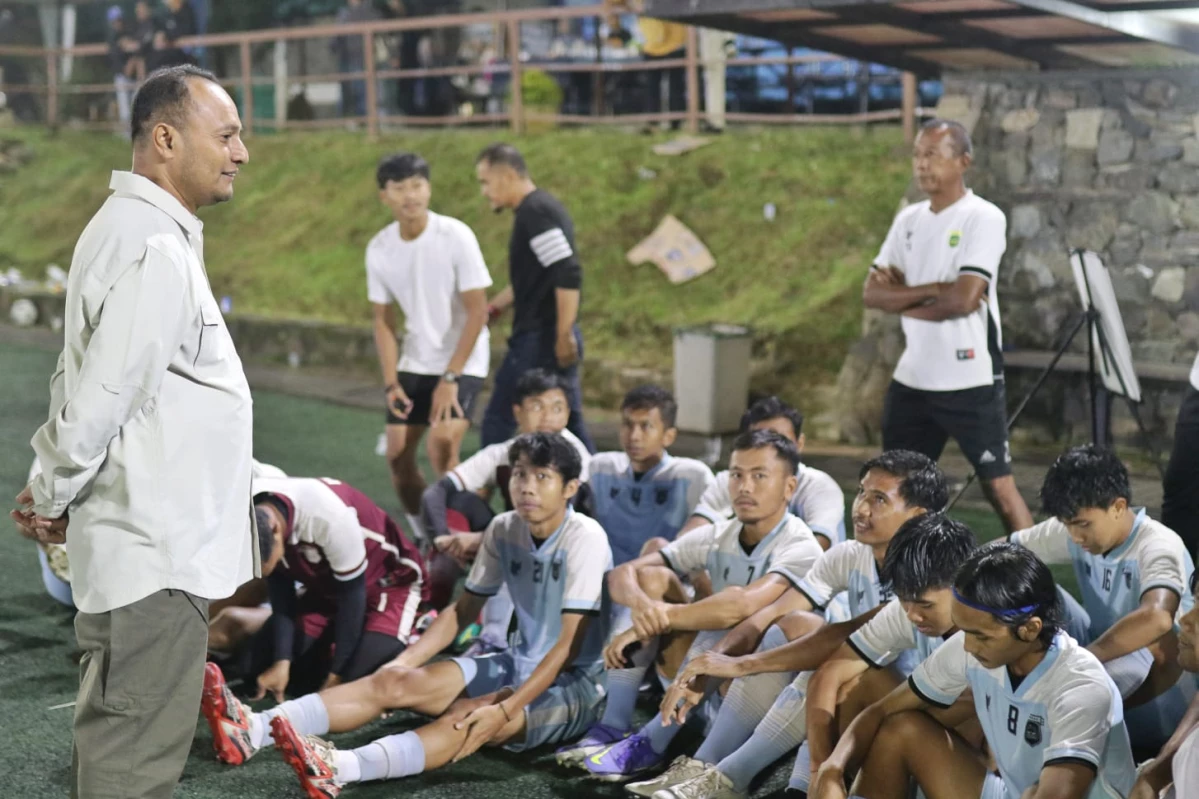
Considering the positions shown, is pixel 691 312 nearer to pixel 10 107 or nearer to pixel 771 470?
pixel 771 470

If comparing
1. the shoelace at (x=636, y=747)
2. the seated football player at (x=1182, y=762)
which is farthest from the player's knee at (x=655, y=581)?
the seated football player at (x=1182, y=762)

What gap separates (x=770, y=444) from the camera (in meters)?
3.95

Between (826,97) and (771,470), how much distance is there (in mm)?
7932

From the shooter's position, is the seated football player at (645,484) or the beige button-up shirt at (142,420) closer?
the beige button-up shirt at (142,420)

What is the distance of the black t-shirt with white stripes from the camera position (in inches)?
223

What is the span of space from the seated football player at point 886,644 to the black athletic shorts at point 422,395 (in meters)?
2.46

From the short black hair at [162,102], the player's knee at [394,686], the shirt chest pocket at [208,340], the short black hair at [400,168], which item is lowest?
the player's knee at [394,686]

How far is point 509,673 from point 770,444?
994 millimetres

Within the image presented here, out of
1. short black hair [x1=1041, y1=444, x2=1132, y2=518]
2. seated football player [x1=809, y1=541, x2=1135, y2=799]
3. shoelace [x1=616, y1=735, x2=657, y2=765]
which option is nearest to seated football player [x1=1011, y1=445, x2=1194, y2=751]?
short black hair [x1=1041, y1=444, x2=1132, y2=518]

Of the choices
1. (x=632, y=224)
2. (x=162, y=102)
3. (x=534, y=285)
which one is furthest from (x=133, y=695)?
(x=632, y=224)

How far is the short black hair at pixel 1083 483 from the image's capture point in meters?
→ 3.59

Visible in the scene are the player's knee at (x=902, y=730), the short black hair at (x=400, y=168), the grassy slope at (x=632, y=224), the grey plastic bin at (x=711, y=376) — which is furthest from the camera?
the grassy slope at (x=632, y=224)

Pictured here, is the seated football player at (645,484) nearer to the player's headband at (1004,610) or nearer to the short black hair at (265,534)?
the short black hair at (265,534)

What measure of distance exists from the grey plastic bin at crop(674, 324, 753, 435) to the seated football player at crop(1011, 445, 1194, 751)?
4111mm
